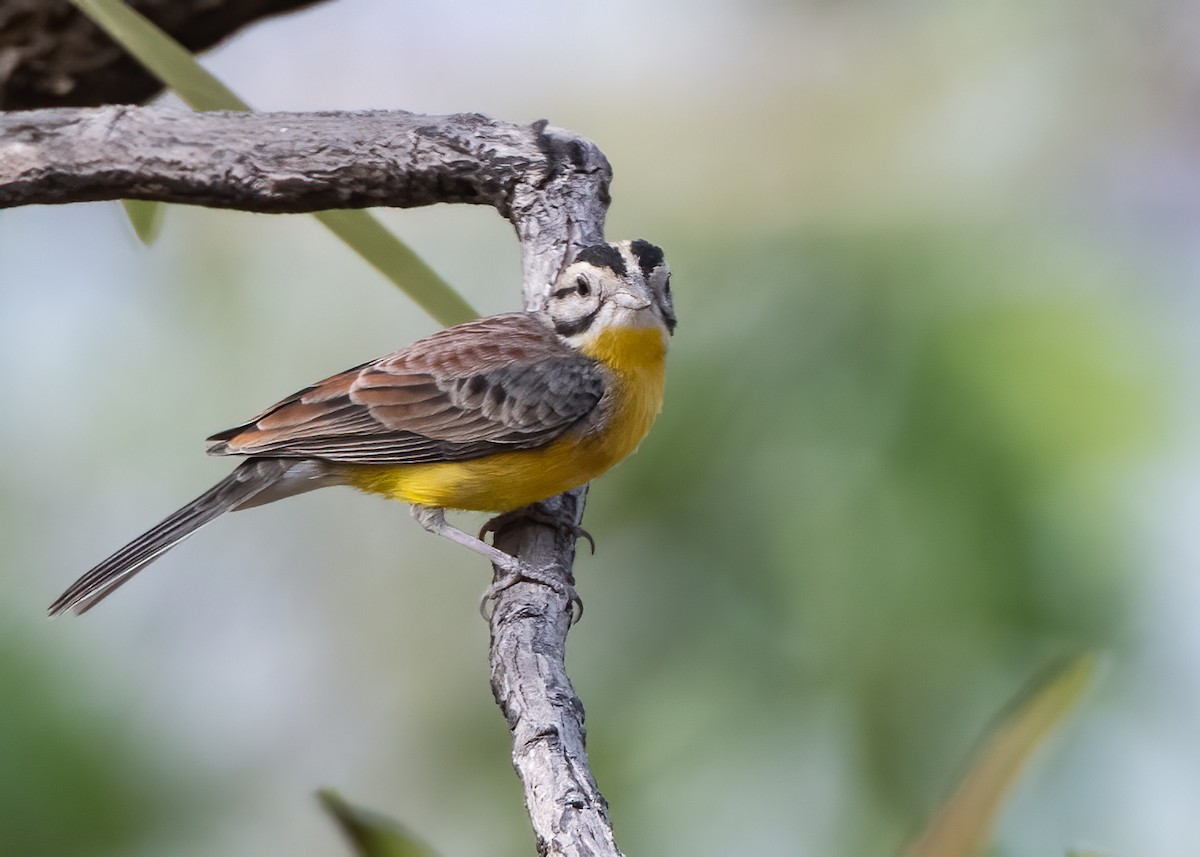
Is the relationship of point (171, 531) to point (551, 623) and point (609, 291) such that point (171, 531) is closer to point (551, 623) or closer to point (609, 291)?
point (551, 623)

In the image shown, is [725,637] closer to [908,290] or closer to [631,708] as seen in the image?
[631,708]

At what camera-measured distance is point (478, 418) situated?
193cm

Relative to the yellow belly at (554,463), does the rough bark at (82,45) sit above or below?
above

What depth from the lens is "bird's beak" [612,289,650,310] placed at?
1929 millimetres

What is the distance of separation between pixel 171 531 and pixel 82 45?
1112 millimetres

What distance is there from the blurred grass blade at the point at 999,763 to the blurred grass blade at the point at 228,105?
3.57 feet

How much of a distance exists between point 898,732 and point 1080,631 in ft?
1.50

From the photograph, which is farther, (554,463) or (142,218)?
(142,218)

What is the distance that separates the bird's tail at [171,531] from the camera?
1765 millimetres

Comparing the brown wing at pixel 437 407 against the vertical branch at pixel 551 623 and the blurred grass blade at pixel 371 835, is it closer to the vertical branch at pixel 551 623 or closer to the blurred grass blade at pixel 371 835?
the vertical branch at pixel 551 623

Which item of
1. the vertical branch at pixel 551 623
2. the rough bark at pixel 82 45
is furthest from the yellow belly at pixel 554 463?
the rough bark at pixel 82 45

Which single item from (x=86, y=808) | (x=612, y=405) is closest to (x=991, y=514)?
(x=612, y=405)

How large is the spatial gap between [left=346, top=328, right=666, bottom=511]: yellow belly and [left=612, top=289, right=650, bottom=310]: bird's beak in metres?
0.06

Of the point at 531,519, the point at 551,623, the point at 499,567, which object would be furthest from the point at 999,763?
the point at 531,519
